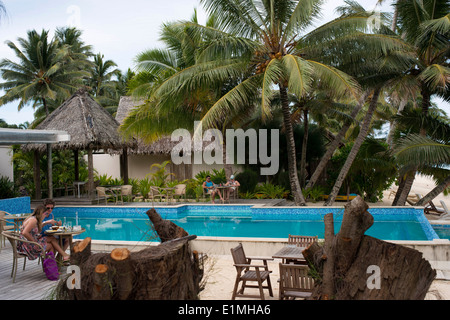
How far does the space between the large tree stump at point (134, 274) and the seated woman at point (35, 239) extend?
3.12 m

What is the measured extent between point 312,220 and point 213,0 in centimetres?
685

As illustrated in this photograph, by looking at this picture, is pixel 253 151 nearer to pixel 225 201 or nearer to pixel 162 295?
pixel 225 201

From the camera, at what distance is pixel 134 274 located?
9.29 ft

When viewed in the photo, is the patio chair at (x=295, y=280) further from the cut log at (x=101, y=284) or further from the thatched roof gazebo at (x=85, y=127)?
the thatched roof gazebo at (x=85, y=127)

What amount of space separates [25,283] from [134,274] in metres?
3.64

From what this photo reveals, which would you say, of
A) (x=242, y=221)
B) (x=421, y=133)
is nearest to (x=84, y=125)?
(x=242, y=221)

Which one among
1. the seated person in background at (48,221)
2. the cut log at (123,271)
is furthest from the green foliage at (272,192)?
the cut log at (123,271)

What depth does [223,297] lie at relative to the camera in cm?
514

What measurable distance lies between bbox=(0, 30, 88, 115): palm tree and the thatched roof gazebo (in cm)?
870

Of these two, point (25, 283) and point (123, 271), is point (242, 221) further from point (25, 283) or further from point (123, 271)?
point (123, 271)

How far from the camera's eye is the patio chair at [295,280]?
4.33 metres

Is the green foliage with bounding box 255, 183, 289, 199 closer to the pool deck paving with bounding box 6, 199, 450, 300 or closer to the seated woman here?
the pool deck paving with bounding box 6, 199, 450, 300

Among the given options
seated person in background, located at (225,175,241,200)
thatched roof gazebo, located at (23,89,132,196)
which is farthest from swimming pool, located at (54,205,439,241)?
thatched roof gazebo, located at (23,89,132,196)
